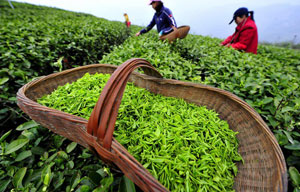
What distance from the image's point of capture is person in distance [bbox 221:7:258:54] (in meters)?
3.32

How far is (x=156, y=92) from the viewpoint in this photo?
140 cm

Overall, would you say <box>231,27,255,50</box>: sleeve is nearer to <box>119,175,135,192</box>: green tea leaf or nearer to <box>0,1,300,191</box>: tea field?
<box>0,1,300,191</box>: tea field

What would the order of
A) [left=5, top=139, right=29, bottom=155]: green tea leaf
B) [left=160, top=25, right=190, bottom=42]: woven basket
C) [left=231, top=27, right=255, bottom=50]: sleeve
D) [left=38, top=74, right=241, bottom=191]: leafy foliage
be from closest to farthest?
[left=38, top=74, right=241, bottom=191]: leafy foliage → [left=5, top=139, right=29, bottom=155]: green tea leaf → [left=160, top=25, right=190, bottom=42]: woven basket → [left=231, top=27, right=255, bottom=50]: sleeve

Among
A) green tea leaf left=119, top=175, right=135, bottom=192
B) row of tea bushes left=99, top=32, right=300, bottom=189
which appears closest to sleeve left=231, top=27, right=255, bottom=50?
row of tea bushes left=99, top=32, right=300, bottom=189

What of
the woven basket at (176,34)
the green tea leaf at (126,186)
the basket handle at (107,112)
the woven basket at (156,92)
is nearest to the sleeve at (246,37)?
the woven basket at (176,34)

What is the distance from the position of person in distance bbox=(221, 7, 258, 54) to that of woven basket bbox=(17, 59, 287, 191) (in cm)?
294

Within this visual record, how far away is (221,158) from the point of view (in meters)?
0.86

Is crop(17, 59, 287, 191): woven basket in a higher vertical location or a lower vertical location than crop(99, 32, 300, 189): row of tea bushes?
lower

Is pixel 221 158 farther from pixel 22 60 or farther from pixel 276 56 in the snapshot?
pixel 276 56

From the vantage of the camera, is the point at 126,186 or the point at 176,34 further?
the point at 176,34

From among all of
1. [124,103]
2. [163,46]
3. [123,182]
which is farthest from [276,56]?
[123,182]

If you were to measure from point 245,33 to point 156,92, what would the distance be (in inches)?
144

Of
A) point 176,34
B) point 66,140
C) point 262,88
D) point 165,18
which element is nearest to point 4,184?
point 66,140

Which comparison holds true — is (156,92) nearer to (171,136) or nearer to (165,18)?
(171,136)
